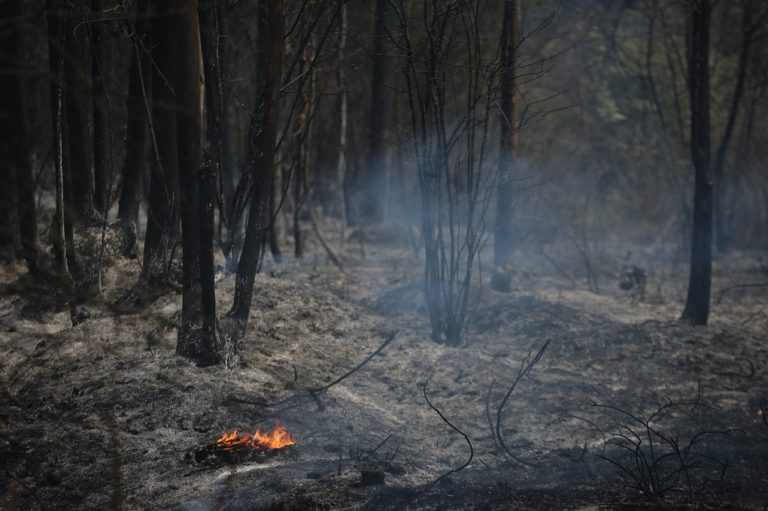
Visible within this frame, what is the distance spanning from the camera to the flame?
17.3 feet

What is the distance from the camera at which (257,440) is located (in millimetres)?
5398

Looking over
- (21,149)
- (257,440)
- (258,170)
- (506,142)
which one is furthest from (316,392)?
(21,149)

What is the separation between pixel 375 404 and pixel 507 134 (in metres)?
3.64

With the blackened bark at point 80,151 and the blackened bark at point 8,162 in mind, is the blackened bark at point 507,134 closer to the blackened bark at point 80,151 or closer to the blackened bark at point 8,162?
the blackened bark at point 80,151

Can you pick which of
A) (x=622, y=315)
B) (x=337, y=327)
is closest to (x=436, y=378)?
(x=337, y=327)

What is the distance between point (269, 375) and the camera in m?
6.70

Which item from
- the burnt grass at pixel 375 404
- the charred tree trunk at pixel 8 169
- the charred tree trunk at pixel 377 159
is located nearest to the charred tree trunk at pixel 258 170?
the burnt grass at pixel 375 404

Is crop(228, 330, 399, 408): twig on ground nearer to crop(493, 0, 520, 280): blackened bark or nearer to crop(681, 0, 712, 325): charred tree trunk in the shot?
crop(493, 0, 520, 280): blackened bark

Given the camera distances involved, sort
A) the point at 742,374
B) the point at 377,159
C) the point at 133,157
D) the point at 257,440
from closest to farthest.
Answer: the point at 257,440, the point at 742,374, the point at 133,157, the point at 377,159

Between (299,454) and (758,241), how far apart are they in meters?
15.6

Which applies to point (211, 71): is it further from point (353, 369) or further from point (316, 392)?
point (353, 369)

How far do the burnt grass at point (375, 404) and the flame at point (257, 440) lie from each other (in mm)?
74

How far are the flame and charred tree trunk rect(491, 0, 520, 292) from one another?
3053 millimetres

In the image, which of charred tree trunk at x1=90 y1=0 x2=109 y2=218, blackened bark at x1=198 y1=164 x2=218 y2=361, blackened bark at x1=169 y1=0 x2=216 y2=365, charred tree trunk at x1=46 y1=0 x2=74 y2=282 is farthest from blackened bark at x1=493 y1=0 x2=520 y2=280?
charred tree trunk at x1=90 y1=0 x2=109 y2=218
